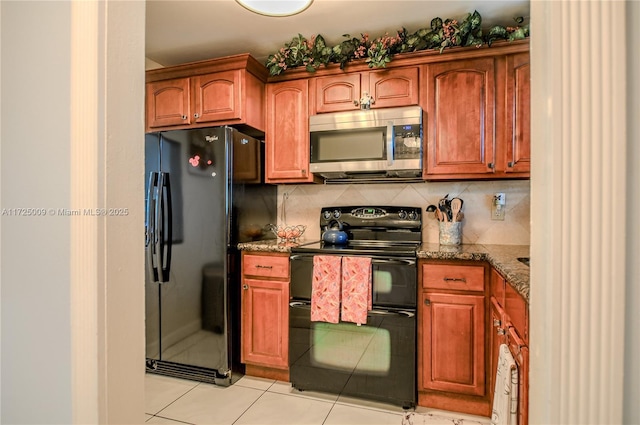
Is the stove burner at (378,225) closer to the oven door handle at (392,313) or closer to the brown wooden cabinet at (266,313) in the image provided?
the brown wooden cabinet at (266,313)

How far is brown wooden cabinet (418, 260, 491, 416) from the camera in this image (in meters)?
2.01

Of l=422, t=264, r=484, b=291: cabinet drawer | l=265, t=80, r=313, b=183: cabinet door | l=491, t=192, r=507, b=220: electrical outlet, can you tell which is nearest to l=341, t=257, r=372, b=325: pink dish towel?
l=422, t=264, r=484, b=291: cabinet drawer

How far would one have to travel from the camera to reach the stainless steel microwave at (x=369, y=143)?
232 centimetres

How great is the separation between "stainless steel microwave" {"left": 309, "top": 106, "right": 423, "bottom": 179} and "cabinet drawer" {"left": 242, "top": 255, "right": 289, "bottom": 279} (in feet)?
2.34

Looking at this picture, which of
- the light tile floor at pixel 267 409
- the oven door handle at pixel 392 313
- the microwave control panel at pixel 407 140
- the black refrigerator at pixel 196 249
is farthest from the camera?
the black refrigerator at pixel 196 249

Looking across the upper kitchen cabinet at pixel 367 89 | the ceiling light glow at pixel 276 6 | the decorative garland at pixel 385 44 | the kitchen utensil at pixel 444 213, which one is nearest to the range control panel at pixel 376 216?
the kitchen utensil at pixel 444 213

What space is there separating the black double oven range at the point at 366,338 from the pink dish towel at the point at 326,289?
0.13 ft

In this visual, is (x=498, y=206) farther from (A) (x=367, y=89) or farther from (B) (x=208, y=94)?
(B) (x=208, y=94)

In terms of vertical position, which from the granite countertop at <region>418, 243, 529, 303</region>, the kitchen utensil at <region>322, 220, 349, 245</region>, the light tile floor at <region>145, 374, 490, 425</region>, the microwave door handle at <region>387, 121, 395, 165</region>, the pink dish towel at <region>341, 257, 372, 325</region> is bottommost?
the light tile floor at <region>145, 374, 490, 425</region>
